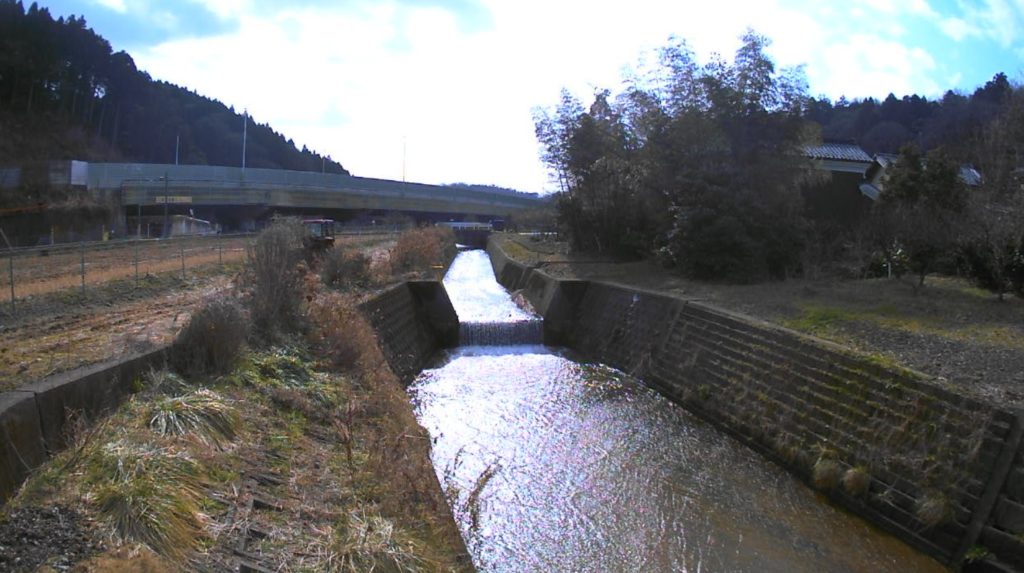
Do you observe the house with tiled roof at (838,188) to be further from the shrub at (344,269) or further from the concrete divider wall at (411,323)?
the shrub at (344,269)

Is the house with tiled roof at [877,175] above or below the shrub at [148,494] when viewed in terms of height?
above

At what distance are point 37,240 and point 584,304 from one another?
26813mm

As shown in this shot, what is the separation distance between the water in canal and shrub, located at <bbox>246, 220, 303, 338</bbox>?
313 cm

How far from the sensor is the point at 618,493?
949cm

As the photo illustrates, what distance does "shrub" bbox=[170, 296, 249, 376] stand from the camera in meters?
7.74

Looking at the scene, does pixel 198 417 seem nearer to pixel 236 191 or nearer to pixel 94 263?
pixel 94 263

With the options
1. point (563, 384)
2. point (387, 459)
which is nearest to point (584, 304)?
point (563, 384)

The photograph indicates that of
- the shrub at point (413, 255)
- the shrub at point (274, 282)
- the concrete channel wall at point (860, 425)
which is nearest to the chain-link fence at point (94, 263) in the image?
the shrub at point (274, 282)

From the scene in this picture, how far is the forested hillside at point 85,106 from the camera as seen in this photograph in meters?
51.1

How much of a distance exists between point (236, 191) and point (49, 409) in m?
49.9

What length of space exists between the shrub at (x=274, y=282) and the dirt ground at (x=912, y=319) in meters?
8.85

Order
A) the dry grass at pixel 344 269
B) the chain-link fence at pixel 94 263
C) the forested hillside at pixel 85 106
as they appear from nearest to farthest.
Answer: the chain-link fence at pixel 94 263 < the dry grass at pixel 344 269 < the forested hillside at pixel 85 106

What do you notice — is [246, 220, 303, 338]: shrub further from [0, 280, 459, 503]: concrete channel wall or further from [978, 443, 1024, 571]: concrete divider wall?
[978, 443, 1024, 571]: concrete divider wall

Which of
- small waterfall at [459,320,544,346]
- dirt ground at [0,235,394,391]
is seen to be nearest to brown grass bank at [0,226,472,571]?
dirt ground at [0,235,394,391]
